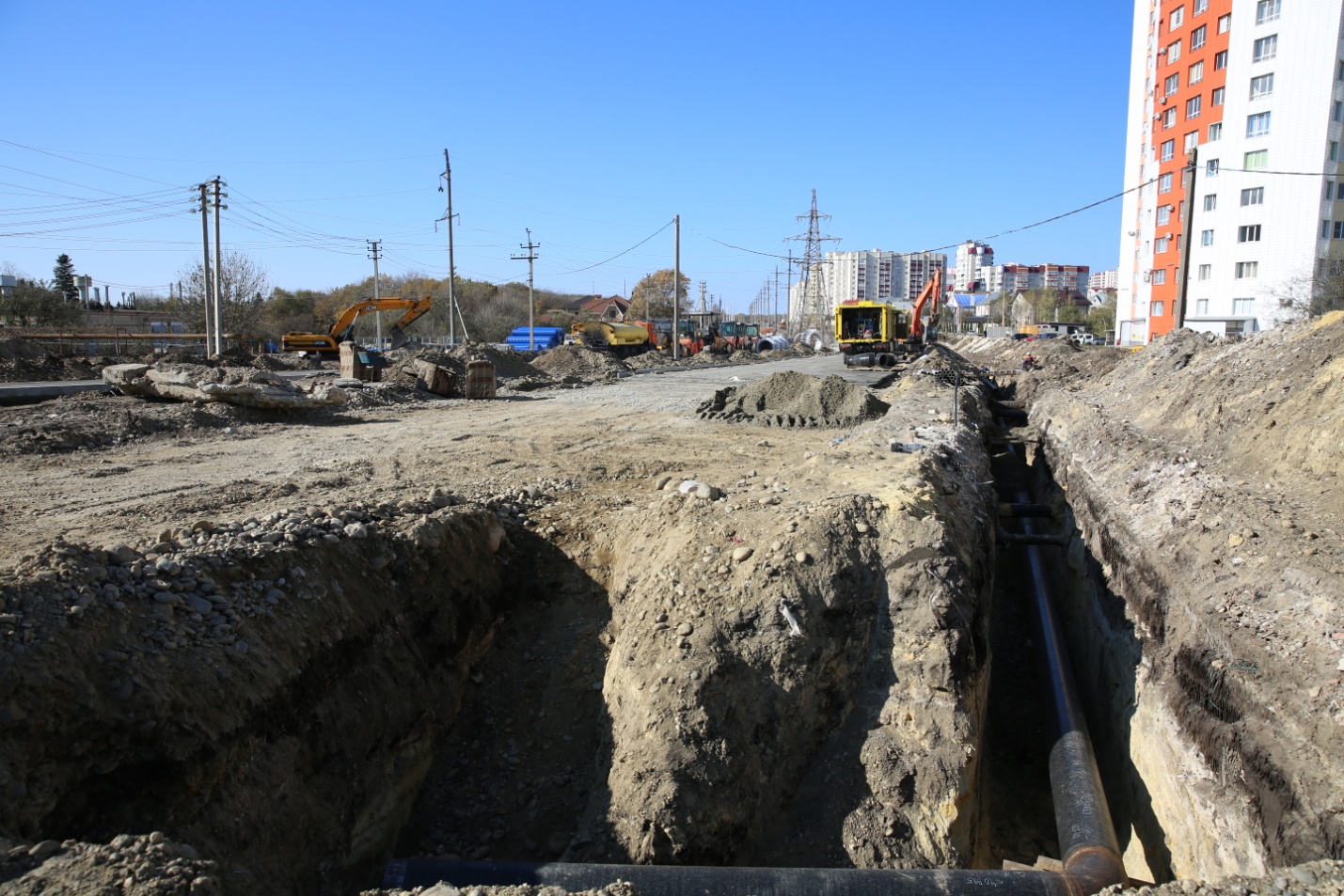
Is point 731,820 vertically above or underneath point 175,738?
underneath

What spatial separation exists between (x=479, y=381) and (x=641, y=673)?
14.7 meters

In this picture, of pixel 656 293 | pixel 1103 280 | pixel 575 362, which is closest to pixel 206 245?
pixel 575 362

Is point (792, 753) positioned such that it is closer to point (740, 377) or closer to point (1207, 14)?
point (740, 377)

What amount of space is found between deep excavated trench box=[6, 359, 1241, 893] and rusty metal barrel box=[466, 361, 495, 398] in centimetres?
1259

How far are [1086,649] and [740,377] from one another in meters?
18.2

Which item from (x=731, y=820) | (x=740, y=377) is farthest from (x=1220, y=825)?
(x=740, y=377)

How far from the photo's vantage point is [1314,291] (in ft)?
101

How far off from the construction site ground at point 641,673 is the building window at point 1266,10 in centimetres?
3752

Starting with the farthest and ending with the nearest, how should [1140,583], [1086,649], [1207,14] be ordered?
1. [1207,14]
2. [1086,649]
3. [1140,583]

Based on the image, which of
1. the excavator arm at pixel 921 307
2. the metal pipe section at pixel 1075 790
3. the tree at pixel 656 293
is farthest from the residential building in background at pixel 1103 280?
the metal pipe section at pixel 1075 790

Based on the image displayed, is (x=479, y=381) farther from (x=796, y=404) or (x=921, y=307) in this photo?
(x=921, y=307)

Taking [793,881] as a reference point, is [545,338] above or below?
above

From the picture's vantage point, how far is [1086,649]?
7316mm

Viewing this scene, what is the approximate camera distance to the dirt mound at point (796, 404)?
46.2 feet
